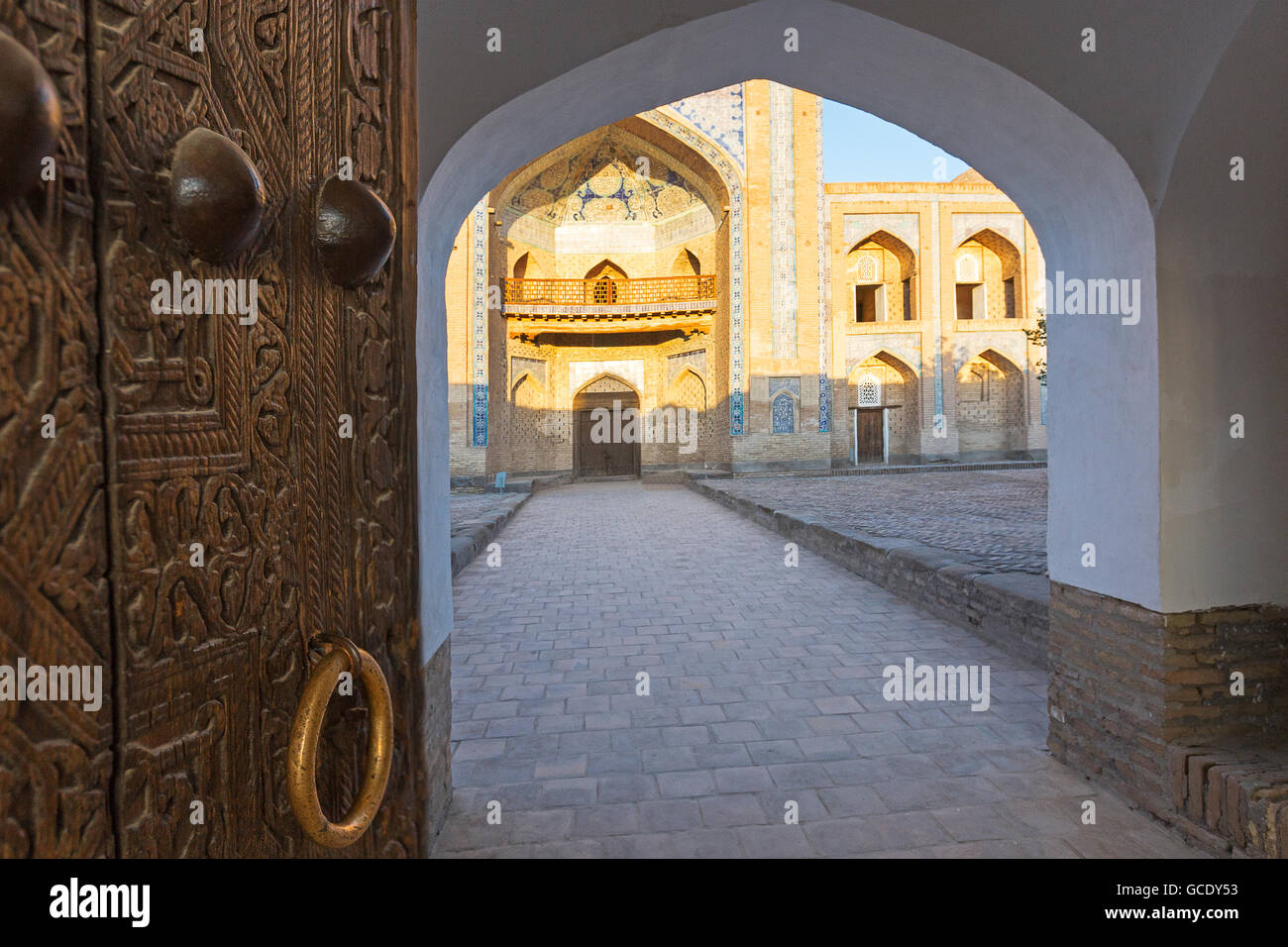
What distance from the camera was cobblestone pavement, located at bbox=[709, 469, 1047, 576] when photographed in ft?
18.5

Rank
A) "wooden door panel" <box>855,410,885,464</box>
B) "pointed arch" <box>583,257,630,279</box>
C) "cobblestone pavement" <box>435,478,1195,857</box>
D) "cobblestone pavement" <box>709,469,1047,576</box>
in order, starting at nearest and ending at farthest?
"cobblestone pavement" <box>435,478,1195,857</box>
"cobblestone pavement" <box>709,469,1047,576</box>
"pointed arch" <box>583,257,630,279</box>
"wooden door panel" <box>855,410,885,464</box>

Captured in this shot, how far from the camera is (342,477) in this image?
77 cm

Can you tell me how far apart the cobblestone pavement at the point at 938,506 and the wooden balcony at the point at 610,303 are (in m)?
4.92

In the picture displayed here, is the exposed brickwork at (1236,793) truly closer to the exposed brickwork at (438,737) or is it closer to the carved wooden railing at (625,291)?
the exposed brickwork at (438,737)

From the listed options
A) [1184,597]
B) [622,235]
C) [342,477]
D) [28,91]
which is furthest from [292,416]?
[622,235]

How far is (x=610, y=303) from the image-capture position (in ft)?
55.6

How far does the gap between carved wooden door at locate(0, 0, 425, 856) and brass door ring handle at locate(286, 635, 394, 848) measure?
93mm

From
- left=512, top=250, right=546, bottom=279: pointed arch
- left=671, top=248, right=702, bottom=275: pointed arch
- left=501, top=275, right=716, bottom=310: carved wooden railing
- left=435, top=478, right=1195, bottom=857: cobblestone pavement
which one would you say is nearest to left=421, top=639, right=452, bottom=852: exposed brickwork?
left=435, top=478, right=1195, bottom=857: cobblestone pavement

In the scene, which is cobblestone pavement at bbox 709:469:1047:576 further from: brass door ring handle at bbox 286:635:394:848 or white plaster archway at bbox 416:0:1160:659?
brass door ring handle at bbox 286:635:394:848

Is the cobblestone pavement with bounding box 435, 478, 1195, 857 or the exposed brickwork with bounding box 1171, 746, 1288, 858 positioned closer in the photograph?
the exposed brickwork with bounding box 1171, 746, 1288, 858
